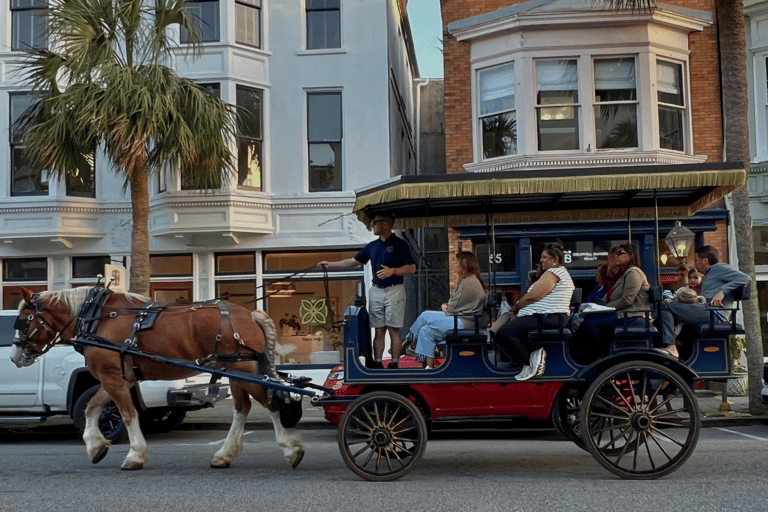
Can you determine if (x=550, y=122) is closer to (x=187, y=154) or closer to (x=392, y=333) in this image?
(x=187, y=154)

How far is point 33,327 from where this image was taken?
901 centimetres

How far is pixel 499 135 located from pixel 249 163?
5134 millimetres

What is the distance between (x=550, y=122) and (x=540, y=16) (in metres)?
2.03

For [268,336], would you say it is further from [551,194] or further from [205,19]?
[205,19]

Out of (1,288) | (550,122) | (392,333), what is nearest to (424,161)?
(550,122)

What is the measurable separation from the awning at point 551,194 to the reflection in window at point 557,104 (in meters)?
8.28

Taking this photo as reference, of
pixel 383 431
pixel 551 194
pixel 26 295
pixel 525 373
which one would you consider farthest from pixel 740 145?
pixel 26 295

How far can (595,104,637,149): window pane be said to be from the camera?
688 inches

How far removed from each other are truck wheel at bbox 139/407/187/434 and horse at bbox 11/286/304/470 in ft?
13.5

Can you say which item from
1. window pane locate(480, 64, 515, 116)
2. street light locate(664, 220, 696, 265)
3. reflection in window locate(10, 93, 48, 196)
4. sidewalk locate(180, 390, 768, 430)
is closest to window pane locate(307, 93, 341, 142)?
window pane locate(480, 64, 515, 116)

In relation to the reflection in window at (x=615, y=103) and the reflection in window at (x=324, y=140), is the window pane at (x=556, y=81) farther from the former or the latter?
the reflection in window at (x=324, y=140)

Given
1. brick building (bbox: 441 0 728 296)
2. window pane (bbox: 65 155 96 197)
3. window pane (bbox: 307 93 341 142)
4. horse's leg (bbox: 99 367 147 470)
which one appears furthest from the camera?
window pane (bbox: 307 93 341 142)

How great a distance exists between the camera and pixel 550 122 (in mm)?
17594

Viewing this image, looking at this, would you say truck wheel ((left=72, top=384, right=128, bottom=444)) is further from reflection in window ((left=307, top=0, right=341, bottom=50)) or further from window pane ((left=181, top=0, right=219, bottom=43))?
reflection in window ((left=307, top=0, right=341, bottom=50))
